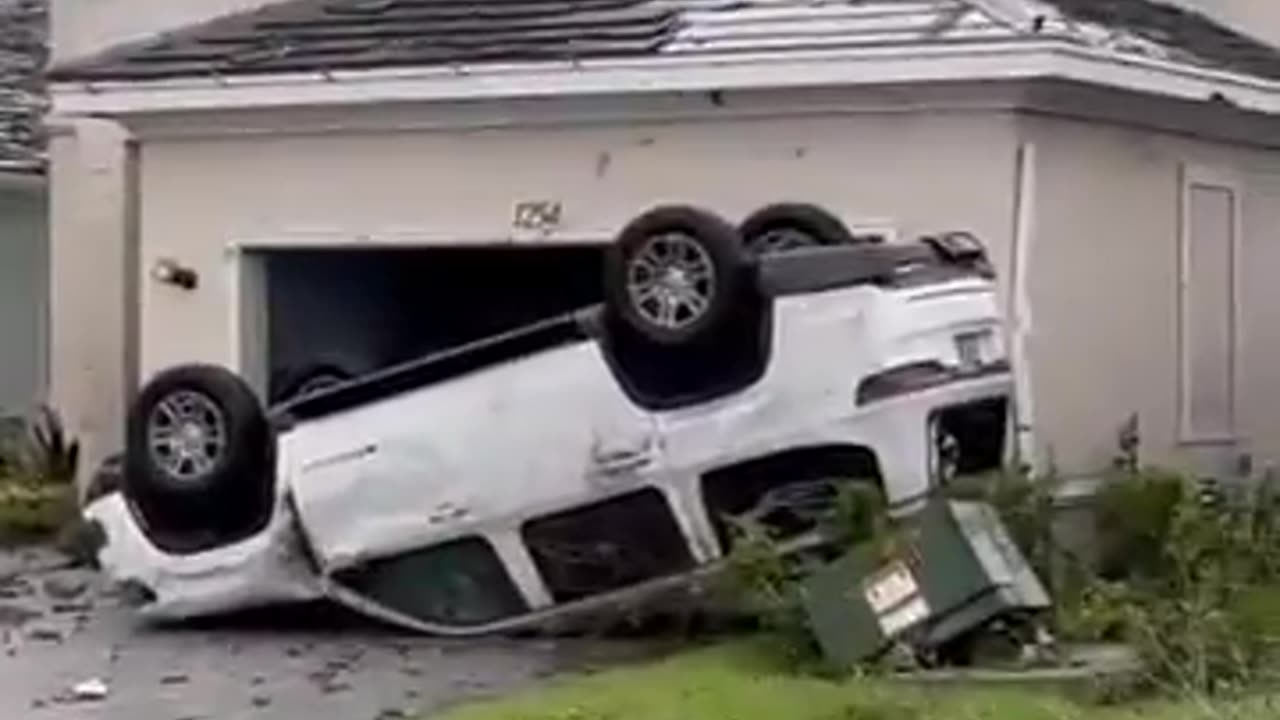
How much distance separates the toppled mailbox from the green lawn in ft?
0.87

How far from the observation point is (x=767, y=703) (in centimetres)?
1160

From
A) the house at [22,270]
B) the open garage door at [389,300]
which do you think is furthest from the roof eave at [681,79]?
the house at [22,270]

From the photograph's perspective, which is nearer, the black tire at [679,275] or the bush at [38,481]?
the black tire at [679,275]

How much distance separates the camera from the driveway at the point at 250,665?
12.7 metres

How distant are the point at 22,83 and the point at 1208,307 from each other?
11.6 metres

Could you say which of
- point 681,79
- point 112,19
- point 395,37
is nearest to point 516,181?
point 395,37

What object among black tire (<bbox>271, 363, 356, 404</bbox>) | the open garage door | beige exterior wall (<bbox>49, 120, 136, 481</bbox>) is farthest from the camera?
beige exterior wall (<bbox>49, 120, 136, 481</bbox>)

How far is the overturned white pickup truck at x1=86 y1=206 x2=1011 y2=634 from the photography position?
1394cm

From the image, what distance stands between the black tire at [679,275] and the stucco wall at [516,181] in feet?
5.28

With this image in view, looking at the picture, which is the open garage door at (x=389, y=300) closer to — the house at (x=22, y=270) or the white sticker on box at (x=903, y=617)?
the white sticker on box at (x=903, y=617)

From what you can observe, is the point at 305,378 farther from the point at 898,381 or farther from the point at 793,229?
the point at 898,381

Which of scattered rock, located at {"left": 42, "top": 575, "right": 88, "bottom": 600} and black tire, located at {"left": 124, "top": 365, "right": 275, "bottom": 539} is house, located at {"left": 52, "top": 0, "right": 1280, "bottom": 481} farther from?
black tire, located at {"left": 124, "top": 365, "right": 275, "bottom": 539}

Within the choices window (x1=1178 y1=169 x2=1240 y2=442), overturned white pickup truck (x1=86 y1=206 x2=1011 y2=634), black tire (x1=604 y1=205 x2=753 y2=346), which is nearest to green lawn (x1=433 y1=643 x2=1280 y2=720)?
overturned white pickup truck (x1=86 y1=206 x2=1011 y2=634)

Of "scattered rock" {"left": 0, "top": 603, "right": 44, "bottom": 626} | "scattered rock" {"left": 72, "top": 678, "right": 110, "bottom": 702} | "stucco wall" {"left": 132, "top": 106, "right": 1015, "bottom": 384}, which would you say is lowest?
"scattered rock" {"left": 72, "top": 678, "right": 110, "bottom": 702}
